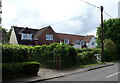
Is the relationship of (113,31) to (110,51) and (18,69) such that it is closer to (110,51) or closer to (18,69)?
(110,51)

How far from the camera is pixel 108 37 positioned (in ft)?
93.6

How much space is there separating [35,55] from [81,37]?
37325 mm

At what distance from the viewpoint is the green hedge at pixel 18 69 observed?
8.91 m

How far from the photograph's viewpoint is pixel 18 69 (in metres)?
9.78

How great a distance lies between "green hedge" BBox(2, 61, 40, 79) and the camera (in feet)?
29.2

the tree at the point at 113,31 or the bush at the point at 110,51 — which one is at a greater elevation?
the tree at the point at 113,31

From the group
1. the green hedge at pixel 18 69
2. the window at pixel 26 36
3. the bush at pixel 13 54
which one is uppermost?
the window at pixel 26 36

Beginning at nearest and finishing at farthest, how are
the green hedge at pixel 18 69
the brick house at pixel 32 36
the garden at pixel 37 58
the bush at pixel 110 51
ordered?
1. the green hedge at pixel 18 69
2. the garden at pixel 37 58
3. the bush at pixel 110 51
4. the brick house at pixel 32 36

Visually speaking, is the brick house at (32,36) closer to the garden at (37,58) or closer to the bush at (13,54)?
the garden at (37,58)

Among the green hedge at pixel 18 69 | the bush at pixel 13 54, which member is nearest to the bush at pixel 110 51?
the green hedge at pixel 18 69

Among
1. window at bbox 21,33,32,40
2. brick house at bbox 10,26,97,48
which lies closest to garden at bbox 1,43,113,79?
brick house at bbox 10,26,97,48

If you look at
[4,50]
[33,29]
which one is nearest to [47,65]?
[4,50]

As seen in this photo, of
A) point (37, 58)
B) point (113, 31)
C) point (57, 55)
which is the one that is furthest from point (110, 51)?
point (37, 58)

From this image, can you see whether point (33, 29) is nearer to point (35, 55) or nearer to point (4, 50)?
point (35, 55)
